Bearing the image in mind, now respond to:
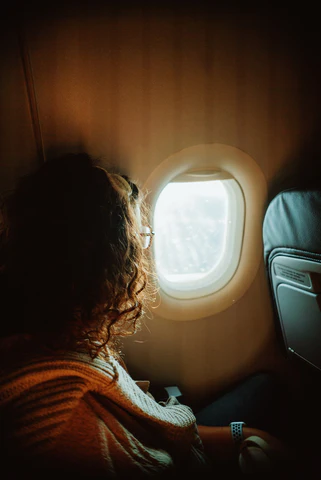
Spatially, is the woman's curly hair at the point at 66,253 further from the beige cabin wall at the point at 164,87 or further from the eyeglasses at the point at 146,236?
the beige cabin wall at the point at 164,87

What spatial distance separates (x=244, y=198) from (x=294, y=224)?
1.11 ft

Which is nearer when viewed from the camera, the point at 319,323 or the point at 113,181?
the point at 113,181

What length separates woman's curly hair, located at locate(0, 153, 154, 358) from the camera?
719 millimetres

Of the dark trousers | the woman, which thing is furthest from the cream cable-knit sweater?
the dark trousers

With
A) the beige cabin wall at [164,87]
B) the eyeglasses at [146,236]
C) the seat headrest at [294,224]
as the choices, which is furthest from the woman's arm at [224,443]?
the eyeglasses at [146,236]

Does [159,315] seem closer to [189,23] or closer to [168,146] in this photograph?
[168,146]

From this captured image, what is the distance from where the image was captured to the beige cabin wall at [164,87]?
3.20ft

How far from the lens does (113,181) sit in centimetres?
81

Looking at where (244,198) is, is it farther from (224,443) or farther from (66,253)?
(224,443)

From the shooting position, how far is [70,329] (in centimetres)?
73

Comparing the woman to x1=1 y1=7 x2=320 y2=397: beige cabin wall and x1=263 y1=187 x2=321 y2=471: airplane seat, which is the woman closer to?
x1=1 y1=7 x2=320 y2=397: beige cabin wall

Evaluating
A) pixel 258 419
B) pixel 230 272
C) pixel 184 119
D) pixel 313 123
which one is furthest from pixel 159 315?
pixel 313 123

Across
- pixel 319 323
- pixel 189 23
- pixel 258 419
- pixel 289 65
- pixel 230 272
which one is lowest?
pixel 258 419

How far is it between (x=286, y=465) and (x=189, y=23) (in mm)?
1717
